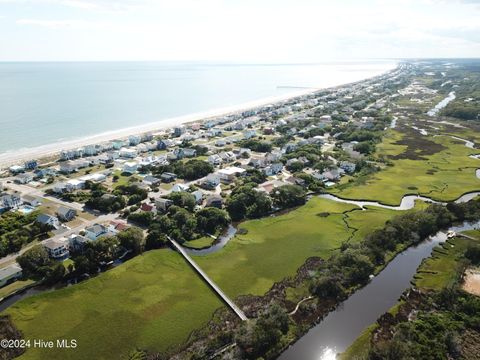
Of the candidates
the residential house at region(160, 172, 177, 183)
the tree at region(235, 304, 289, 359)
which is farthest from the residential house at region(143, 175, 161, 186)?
the tree at region(235, 304, 289, 359)

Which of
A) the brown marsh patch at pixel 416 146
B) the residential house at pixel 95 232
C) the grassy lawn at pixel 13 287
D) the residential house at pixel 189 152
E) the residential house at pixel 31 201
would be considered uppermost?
the residential house at pixel 95 232

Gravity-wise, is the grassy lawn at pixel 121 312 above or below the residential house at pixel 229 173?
above

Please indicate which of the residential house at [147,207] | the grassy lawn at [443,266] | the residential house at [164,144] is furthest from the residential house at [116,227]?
the residential house at [164,144]

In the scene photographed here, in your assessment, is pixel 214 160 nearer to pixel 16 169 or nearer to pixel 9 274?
pixel 16 169

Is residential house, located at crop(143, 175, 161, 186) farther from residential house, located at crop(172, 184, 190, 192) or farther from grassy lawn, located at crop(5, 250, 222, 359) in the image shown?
grassy lawn, located at crop(5, 250, 222, 359)

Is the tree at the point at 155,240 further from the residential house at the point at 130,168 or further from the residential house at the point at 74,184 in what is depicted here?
the residential house at the point at 130,168

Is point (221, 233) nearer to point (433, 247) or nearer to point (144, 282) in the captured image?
point (144, 282)
